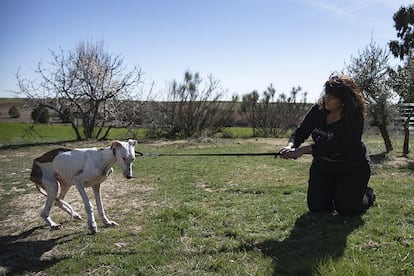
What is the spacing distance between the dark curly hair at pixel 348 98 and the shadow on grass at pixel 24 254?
11.6 feet

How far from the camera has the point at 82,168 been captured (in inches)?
185

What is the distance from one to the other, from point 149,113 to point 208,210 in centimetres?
1806

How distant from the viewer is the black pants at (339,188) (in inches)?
176

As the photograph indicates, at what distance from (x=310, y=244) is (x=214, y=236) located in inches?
43.0

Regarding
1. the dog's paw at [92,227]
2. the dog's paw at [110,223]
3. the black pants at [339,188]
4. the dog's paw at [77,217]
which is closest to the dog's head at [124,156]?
the dog's paw at [92,227]

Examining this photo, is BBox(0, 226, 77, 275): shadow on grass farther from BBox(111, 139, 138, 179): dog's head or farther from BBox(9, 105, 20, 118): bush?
BBox(9, 105, 20, 118): bush

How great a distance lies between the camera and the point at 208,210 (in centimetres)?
543

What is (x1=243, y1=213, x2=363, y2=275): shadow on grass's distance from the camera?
11.0 ft

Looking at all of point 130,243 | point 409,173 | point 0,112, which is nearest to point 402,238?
point 130,243

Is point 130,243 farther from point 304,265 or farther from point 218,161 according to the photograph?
point 218,161

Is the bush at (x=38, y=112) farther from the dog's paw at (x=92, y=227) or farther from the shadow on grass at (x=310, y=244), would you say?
the shadow on grass at (x=310, y=244)

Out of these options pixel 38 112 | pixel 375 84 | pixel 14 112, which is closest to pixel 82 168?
pixel 375 84

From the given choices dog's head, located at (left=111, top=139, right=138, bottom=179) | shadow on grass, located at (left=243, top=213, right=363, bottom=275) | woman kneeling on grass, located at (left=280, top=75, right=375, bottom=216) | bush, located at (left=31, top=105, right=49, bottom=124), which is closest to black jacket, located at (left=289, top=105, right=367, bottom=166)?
woman kneeling on grass, located at (left=280, top=75, right=375, bottom=216)

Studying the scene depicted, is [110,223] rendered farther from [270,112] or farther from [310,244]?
[270,112]
